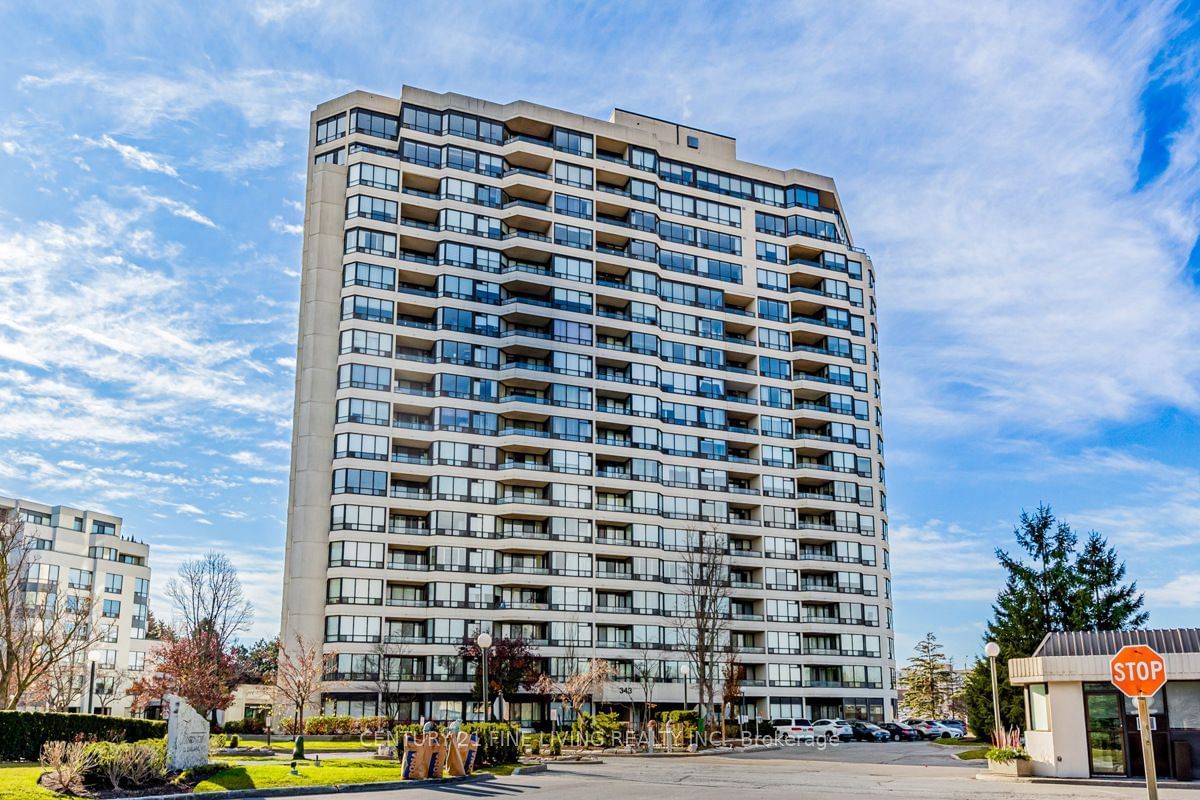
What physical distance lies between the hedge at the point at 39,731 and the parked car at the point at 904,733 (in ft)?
191

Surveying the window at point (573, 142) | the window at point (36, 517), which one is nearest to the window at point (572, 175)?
the window at point (573, 142)

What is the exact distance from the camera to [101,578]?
335 feet

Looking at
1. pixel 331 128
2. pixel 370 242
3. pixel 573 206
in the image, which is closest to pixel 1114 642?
pixel 370 242

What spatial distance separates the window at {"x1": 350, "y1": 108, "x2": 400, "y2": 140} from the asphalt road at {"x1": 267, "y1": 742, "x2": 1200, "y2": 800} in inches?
2414

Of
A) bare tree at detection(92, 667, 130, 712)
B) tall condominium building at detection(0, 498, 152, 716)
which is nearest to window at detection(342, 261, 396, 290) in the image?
tall condominium building at detection(0, 498, 152, 716)

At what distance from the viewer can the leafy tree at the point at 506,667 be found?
73438 mm

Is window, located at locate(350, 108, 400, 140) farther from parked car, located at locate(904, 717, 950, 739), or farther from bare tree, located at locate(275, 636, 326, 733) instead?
parked car, located at locate(904, 717, 950, 739)

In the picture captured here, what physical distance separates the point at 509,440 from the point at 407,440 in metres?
8.09

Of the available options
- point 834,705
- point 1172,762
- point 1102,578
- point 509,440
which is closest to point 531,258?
point 509,440

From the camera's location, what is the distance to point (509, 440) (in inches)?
3383

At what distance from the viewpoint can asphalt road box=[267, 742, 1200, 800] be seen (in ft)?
86.0

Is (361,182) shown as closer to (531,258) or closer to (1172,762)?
(531,258)

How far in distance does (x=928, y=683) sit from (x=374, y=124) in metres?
100

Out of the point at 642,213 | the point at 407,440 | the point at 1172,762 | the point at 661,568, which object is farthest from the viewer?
the point at 642,213
